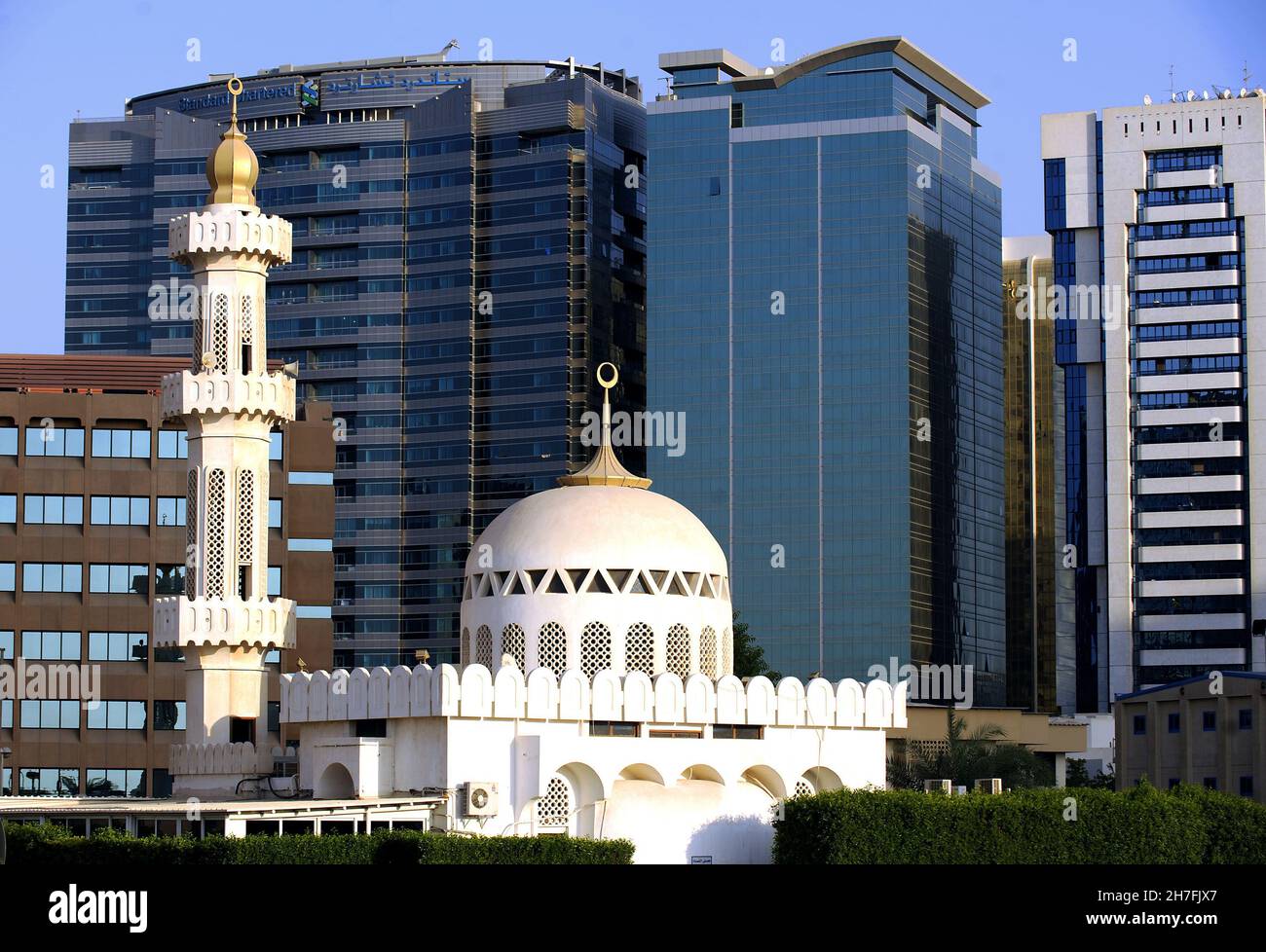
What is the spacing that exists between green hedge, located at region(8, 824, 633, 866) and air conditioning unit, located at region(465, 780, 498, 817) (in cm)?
233

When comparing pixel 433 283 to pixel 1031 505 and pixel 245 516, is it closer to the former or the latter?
pixel 1031 505

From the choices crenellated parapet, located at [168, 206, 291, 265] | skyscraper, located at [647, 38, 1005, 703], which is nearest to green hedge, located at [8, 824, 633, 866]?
crenellated parapet, located at [168, 206, 291, 265]

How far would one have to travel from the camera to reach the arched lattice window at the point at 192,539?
6438 cm

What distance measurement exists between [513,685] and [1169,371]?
10758 cm

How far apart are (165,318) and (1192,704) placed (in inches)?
3525

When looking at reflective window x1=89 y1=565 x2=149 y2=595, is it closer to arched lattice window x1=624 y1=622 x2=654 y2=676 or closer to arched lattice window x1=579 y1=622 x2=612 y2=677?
arched lattice window x1=579 y1=622 x2=612 y2=677

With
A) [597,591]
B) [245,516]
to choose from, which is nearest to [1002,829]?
Answer: [597,591]

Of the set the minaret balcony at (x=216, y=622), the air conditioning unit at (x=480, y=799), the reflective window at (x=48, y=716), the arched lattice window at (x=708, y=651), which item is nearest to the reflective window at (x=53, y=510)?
the reflective window at (x=48, y=716)

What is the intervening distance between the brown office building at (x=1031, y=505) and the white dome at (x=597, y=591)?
409 feet

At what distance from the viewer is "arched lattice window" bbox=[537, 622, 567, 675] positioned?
64000 millimetres

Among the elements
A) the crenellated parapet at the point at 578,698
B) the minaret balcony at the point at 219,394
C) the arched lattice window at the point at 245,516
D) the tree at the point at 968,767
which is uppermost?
the minaret balcony at the point at 219,394

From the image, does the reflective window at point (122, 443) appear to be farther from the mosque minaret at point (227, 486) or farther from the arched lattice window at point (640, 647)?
the arched lattice window at point (640, 647)

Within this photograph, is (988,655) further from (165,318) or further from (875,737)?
(875,737)

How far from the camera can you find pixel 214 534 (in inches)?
2542
